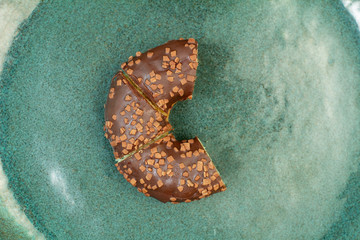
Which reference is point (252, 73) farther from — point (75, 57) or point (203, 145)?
point (75, 57)

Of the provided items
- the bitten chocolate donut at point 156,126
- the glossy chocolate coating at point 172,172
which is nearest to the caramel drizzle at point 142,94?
the bitten chocolate donut at point 156,126

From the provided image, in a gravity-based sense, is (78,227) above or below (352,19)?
below

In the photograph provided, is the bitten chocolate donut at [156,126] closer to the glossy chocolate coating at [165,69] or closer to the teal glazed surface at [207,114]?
the glossy chocolate coating at [165,69]

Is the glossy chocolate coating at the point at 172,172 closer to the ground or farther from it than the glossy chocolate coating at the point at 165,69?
closer to the ground

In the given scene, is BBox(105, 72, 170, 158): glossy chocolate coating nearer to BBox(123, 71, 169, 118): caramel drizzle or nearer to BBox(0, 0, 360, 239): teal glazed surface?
BBox(123, 71, 169, 118): caramel drizzle

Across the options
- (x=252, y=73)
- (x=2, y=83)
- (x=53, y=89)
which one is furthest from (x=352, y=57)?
(x=2, y=83)

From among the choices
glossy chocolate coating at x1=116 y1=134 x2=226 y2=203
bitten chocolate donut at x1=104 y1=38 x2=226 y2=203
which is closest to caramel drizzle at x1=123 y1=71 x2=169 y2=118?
bitten chocolate donut at x1=104 y1=38 x2=226 y2=203
